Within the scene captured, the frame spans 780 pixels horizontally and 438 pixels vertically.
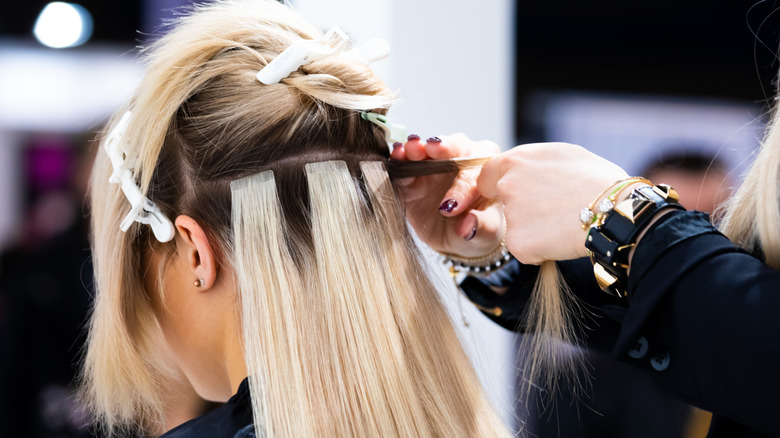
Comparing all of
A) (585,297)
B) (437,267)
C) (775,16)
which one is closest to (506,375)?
(437,267)

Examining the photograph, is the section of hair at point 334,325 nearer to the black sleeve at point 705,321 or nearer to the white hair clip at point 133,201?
the white hair clip at point 133,201

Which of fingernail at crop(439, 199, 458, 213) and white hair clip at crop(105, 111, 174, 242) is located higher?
white hair clip at crop(105, 111, 174, 242)

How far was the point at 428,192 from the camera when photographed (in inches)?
41.5

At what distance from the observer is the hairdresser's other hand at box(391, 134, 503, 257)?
954 mm

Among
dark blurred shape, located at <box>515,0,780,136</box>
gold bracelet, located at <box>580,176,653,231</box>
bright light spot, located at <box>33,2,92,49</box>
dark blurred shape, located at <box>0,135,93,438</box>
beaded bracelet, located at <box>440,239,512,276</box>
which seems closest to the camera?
gold bracelet, located at <box>580,176,653,231</box>

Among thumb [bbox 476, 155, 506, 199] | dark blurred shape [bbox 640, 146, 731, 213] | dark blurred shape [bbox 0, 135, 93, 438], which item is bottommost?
dark blurred shape [bbox 0, 135, 93, 438]

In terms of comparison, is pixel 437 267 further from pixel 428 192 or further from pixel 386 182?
pixel 386 182

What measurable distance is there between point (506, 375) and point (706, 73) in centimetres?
194

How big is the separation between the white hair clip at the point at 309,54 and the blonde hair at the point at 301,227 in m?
0.01

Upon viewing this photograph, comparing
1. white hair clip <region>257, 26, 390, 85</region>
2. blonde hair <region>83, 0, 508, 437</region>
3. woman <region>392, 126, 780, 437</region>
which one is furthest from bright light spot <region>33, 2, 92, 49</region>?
woman <region>392, 126, 780, 437</region>

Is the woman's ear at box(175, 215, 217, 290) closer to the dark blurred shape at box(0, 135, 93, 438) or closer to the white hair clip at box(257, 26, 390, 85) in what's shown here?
the white hair clip at box(257, 26, 390, 85)

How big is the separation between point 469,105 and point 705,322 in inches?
52.0

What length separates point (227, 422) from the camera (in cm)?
84

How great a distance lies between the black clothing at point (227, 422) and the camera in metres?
0.83
